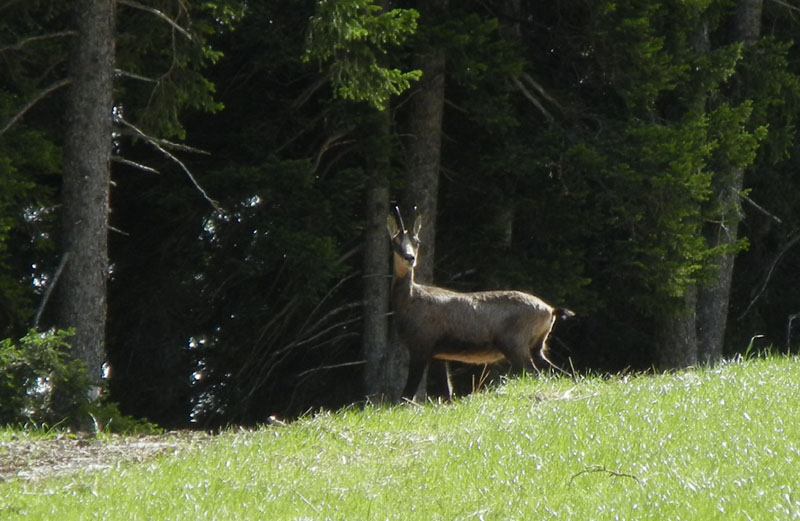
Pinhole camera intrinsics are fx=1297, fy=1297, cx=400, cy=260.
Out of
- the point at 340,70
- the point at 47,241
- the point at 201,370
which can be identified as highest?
the point at 340,70

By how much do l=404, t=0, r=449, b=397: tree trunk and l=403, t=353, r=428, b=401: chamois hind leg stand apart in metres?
3.11

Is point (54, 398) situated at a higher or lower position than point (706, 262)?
lower

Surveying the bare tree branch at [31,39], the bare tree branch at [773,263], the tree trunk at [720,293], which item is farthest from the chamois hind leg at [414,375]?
the bare tree branch at [773,263]

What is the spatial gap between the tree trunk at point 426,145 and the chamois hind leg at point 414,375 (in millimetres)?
3108

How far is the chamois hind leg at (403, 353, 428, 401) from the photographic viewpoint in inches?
545

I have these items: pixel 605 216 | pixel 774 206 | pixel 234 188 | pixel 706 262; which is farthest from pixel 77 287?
pixel 774 206

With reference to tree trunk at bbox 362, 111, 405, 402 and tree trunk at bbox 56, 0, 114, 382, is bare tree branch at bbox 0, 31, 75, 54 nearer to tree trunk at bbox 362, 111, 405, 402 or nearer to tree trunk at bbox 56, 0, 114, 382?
tree trunk at bbox 56, 0, 114, 382

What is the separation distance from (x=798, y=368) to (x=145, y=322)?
991 cm

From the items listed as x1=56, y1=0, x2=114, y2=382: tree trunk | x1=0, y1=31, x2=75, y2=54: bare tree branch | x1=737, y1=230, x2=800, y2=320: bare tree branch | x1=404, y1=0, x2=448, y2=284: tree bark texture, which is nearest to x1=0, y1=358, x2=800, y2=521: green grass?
x1=56, y1=0, x2=114, y2=382: tree trunk

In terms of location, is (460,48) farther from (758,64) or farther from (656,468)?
(656,468)

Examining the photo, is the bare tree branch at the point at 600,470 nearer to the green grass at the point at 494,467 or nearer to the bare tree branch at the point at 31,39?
the green grass at the point at 494,467

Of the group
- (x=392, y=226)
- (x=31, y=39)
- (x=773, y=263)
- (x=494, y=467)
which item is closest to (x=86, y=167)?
(x=31, y=39)

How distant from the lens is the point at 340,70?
14.0 metres

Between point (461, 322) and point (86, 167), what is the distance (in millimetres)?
4374
